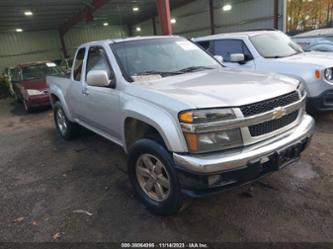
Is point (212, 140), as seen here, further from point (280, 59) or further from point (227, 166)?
point (280, 59)

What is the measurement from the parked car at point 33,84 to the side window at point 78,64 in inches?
146

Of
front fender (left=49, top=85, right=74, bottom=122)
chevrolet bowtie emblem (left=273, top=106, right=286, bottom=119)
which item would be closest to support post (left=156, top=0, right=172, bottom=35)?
front fender (left=49, top=85, right=74, bottom=122)

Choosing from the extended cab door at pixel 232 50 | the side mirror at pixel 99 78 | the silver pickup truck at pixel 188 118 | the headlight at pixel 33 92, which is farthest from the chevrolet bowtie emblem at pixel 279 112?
the headlight at pixel 33 92

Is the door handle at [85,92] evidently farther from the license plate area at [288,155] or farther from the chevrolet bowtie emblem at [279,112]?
the license plate area at [288,155]

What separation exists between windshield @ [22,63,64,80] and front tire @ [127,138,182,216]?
777 cm

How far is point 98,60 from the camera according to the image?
3.90 m

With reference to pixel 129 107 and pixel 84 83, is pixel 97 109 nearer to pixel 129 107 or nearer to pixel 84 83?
pixel 84 83

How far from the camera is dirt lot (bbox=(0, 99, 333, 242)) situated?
265cm

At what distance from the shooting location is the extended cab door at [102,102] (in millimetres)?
3404

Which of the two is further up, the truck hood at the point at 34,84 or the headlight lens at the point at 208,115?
the headlight lens at the point at 208,115

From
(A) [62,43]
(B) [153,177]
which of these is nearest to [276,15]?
(B) [153,177]

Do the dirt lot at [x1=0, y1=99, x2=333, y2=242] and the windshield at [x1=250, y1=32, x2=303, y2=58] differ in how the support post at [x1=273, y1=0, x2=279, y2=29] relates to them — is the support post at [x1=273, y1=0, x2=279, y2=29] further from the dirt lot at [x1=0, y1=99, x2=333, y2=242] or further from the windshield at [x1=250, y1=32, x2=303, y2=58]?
the dirt lot at [x1=0, y1=99, x2=333, y2=242]

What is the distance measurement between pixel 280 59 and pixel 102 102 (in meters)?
3.75

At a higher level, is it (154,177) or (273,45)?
(273,45)
